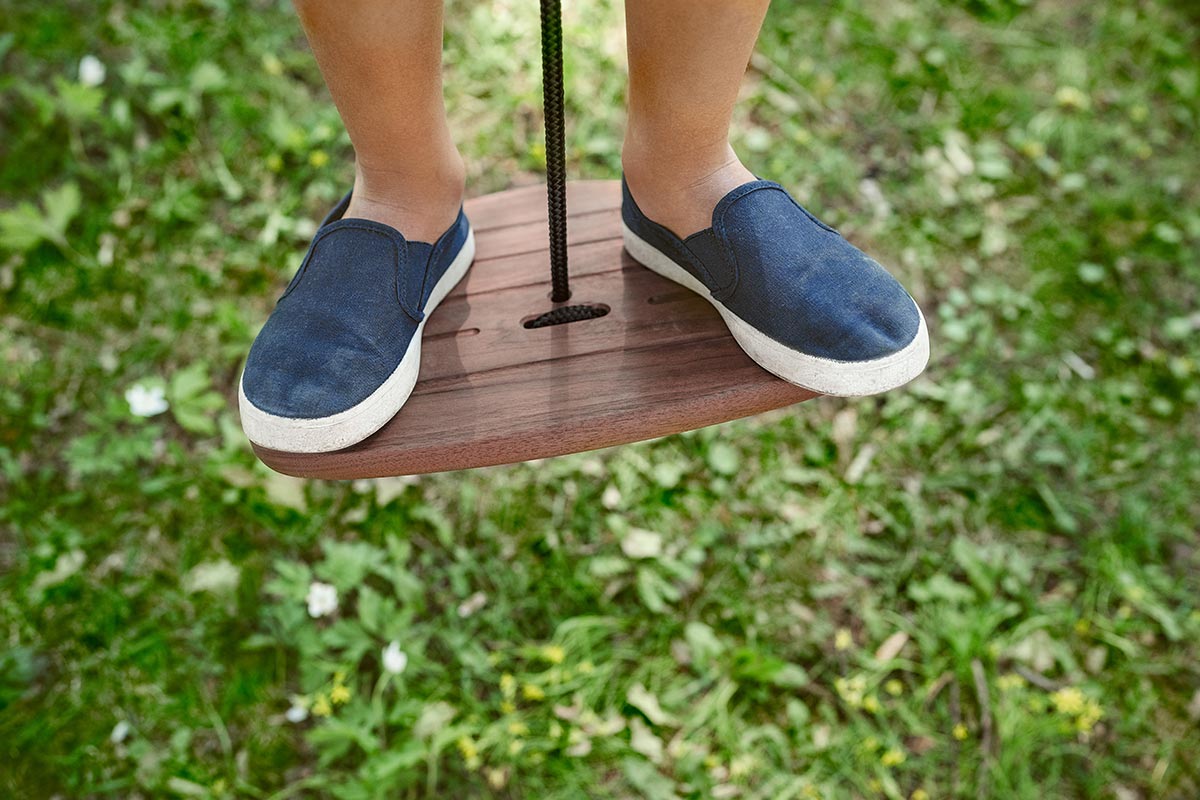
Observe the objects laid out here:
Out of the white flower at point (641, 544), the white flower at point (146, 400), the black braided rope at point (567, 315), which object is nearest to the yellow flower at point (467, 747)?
the white flower at point (641, 544)

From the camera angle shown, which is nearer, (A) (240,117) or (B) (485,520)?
(B) (485,520)

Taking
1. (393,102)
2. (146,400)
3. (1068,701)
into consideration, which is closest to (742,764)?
(1068,701)

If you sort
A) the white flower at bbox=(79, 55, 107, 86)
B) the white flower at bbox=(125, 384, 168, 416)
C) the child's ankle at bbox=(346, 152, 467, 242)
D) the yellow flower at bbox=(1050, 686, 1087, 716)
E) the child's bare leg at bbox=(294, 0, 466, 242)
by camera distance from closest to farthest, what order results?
the child's bare leg at bbox=(294, 0, 466, 242) → the child's ankle at bbox=(346, 152, 467, 242) → the yellow flower at bbox=(1050, 686, 1087, 716) → the white flower at bbox=(125, 384, 168, 416) → the white flower at bbox=(79, 55, 107, 86)

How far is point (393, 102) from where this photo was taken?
3.67 feet

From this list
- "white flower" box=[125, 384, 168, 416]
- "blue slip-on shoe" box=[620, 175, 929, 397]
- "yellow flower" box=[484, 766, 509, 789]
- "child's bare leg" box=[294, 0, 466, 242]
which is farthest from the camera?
"white flower" box=[125, 384, 168, 416]

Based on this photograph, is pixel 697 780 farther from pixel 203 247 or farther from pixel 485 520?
A: pixel 203 247

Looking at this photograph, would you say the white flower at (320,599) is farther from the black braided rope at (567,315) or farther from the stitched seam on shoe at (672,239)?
the stitched seam on shoe at (672,239)

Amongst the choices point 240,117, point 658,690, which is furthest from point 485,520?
point 240,117

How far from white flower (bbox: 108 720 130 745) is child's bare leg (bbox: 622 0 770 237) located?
1452 mm

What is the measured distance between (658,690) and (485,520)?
0.53 meters

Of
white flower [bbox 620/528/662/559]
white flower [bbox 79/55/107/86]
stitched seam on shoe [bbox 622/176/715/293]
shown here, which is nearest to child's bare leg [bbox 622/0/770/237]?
stitched seam on shoe [bbox 622/176/715/293]

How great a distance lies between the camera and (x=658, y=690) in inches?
70.4

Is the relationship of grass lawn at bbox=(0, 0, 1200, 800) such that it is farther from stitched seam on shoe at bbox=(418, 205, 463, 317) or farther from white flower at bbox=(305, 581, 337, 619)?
stitched seam on shoe at bbox=(418, 205, 463, 317)

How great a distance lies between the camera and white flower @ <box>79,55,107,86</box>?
2.33 metres
